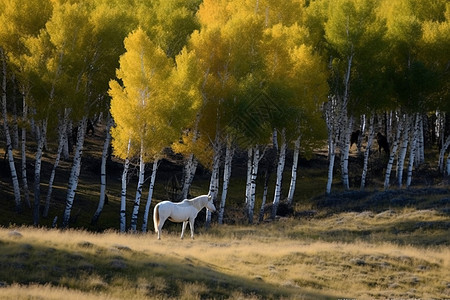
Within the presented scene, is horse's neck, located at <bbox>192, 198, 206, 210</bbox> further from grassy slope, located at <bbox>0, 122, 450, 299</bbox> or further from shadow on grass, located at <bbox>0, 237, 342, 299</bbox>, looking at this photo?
shadow on grass, located at <bbox>0, 237, 342, 299</bbox>

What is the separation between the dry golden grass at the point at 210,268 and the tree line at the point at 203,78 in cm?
798

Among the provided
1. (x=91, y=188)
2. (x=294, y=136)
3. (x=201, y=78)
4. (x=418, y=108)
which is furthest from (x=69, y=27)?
(x=418, y=108)

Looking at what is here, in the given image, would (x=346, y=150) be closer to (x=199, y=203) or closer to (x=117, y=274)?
(x=199, y=203)

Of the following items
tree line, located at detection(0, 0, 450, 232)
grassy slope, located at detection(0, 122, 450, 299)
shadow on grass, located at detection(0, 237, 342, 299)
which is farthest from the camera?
tree line, located at detection(0, 0, 450, 232)

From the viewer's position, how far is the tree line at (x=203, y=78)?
1350 inches

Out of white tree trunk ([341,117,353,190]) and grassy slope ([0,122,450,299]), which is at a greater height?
white tree trunk ([341,117,353,190])

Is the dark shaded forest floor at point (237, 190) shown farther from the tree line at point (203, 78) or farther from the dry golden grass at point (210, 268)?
the dry golden grass at point (210, 268)

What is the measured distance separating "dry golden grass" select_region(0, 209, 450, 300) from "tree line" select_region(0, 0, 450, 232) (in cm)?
798

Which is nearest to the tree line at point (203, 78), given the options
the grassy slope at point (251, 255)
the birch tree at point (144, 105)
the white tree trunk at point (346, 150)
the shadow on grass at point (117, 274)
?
the birch tree at point (144, 105)

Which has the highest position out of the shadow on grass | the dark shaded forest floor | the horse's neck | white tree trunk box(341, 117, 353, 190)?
white tree trunk box(341, 117, 353, 190)

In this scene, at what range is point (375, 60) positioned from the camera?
45438 mm

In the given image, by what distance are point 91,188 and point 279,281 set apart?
981 inches

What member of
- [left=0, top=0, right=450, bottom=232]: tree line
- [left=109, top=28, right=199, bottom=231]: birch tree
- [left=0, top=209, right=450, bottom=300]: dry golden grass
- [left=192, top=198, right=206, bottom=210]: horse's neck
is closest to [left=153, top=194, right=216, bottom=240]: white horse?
[left=192, top=198, right=206, bottom=210]: horse's neck

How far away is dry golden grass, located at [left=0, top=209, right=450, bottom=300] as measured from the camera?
18.8 metres
